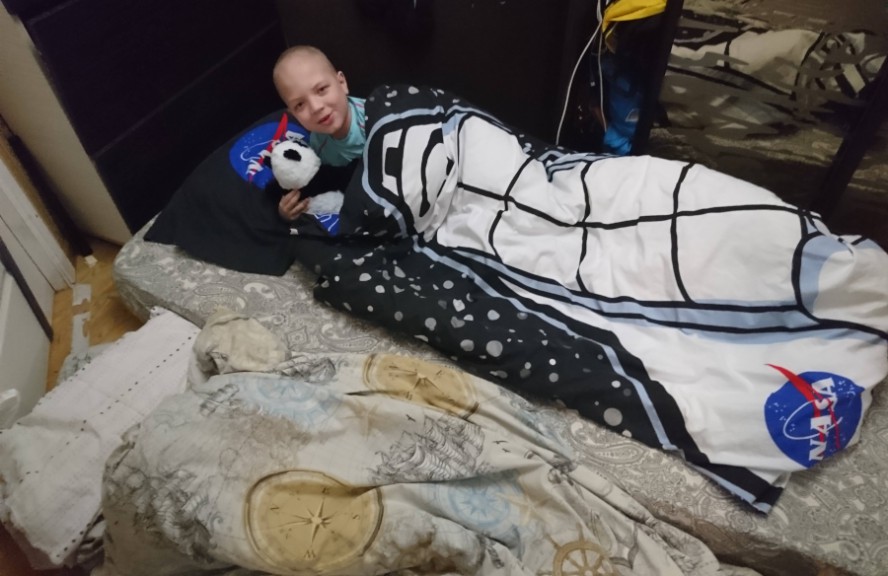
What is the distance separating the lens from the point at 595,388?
116 centimetres

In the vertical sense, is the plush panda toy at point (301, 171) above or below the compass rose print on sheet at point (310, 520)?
above

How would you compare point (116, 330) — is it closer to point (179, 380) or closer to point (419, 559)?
point (179, 380)

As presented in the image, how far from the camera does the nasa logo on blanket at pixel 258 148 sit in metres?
1.59

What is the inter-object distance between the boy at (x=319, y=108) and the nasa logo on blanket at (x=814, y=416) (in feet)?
3.61

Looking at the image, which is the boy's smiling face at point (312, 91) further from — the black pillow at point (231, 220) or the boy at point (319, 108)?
the black pillow at point (231, 220)

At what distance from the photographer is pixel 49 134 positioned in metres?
1.54

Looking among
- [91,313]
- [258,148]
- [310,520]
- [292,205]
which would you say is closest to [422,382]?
[310,520]

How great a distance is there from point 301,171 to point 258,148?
241mm

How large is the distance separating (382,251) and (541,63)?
0.75 meters

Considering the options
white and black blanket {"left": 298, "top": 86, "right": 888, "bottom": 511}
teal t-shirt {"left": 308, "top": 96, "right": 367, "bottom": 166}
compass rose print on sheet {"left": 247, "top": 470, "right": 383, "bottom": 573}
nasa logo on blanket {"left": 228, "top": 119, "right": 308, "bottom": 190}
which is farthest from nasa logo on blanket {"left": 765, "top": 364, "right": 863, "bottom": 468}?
nasa logo on blanket {"left": 228, "top": 119, "right": 308, "bottom": 190}

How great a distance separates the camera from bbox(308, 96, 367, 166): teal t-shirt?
156cm

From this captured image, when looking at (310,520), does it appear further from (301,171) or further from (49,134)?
(49,134)

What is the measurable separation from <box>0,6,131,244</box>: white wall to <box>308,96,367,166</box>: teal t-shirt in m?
0.57

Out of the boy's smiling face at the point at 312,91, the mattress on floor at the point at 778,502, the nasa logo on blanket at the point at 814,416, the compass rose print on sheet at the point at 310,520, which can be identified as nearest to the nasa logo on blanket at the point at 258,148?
the boy's smiling face at the point at 312,91
